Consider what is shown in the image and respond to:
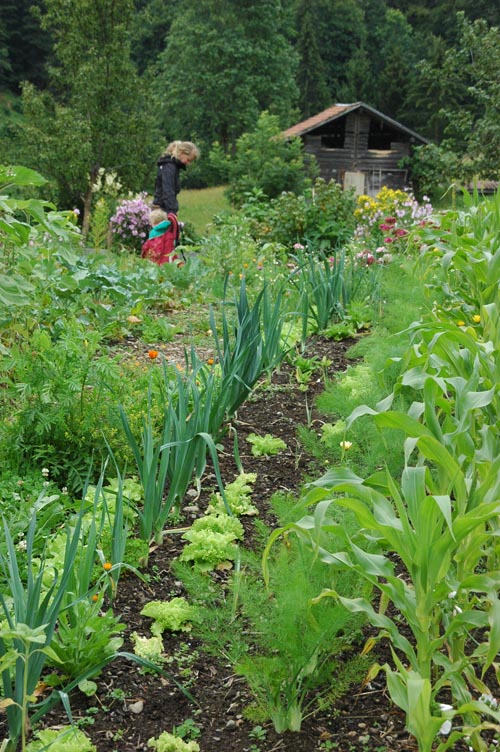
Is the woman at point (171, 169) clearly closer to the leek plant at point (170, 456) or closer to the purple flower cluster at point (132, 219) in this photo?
the purple flower cluster at point (132, 219)

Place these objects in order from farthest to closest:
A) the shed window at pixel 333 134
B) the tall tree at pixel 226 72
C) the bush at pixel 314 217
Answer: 1. the tall tree at pixel 226 72
2. the shed window at pixel 333 134
3. the bush at pixel 314 217

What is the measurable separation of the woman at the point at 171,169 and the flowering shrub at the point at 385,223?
208 centimetres

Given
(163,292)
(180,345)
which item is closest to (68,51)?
(163,292)

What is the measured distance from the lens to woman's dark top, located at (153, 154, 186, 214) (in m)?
9.20

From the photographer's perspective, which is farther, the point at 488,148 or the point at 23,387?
the point at 488,148

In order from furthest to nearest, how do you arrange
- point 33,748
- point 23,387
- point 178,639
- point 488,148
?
1. point 488,148
2. point 23,387
3. point 178,639
4. point 33,748

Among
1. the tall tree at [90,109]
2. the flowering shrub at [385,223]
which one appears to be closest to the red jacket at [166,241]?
the flowering shrub at [385,223]

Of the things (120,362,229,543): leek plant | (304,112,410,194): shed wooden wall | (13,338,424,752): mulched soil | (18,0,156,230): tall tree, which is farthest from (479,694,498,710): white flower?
(304,112,410,194): shed wooden wall

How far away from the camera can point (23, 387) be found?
10.4ft

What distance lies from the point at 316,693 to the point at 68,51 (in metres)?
19.0

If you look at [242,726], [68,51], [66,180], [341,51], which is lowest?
[242,726]

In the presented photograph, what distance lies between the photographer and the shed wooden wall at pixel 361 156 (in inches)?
1393

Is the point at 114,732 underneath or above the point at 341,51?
underneath

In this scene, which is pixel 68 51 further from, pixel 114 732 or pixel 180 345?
pixel 114 732
